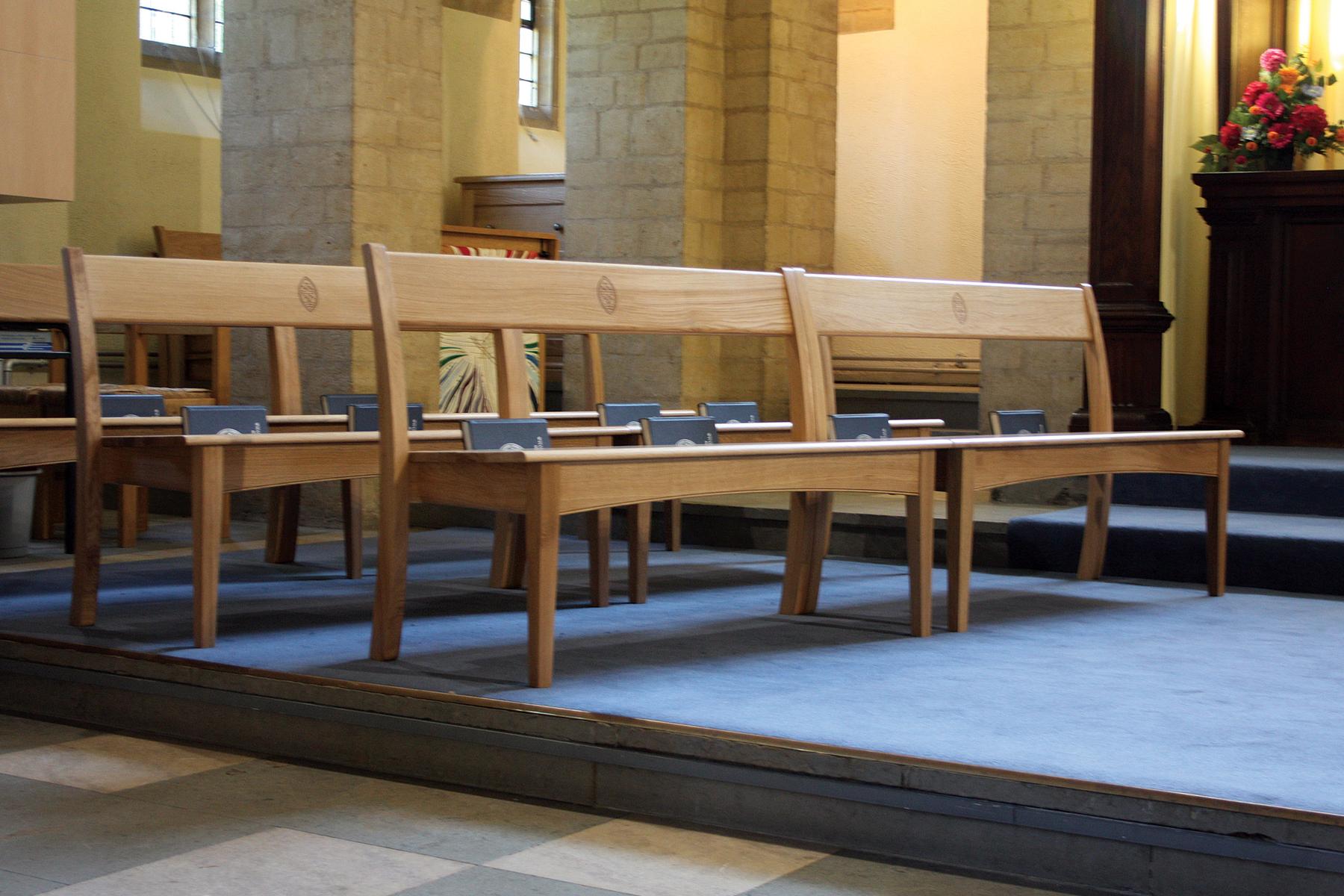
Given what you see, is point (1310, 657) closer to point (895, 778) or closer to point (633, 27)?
point (895, 778)

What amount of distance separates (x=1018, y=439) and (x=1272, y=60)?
3.68 meters

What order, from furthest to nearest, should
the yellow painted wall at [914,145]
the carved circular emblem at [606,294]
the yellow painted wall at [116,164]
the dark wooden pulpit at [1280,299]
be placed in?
the yellow painted wall at [914,145] < the yellow painted wall at [116,164] < the dark wooden pulpit at [1280,299] < the carved circular emblem at [606,294]

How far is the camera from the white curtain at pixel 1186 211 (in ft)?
22.1

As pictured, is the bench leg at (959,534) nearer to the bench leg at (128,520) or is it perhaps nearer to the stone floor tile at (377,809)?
the stone floor tile at (377,809)

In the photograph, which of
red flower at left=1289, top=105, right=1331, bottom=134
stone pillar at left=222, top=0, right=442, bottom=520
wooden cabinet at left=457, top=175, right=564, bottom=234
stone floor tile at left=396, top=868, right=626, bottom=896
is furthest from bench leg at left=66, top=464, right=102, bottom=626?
wooden cabinet at left=457, top=175, right=564, bottom=234

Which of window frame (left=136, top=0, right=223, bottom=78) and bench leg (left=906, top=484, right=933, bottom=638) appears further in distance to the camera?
window frame (left=136, top=0, right=223, bottom=78)

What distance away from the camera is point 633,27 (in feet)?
25.8

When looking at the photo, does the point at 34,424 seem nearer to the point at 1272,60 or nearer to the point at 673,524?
the point at 673,524

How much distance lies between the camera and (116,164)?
386 inches

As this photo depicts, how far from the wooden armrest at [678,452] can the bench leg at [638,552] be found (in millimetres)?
725

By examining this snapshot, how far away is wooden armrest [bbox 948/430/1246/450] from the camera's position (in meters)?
3.86

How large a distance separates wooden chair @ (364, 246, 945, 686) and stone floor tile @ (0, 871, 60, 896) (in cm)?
100

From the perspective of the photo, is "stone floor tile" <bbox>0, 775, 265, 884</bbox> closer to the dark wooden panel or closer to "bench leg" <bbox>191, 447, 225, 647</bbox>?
"bench leg" <bbox>191, 447, 225, 647</bbox>

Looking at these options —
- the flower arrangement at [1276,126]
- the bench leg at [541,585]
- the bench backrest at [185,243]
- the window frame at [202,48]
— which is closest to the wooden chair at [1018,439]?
the bench leg at [541,585]
